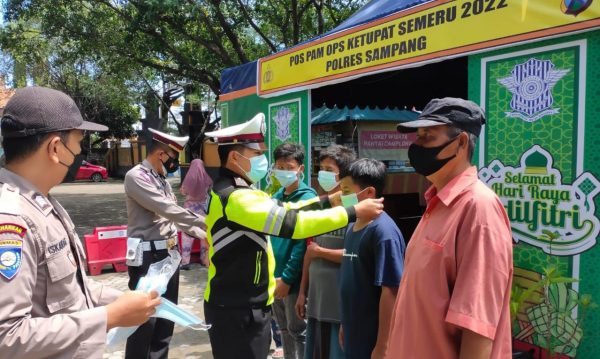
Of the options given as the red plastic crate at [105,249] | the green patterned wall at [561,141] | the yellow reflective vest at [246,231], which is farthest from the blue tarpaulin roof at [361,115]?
the yellow reflective vest at [246,231]

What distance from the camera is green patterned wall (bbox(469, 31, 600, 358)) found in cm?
273

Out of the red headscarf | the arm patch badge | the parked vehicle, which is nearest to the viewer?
the arm patch badge

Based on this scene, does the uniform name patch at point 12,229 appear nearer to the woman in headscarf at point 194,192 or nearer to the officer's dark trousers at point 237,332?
the officer's dark trousers at point 237,332

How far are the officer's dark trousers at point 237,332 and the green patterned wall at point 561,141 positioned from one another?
5.69 feet

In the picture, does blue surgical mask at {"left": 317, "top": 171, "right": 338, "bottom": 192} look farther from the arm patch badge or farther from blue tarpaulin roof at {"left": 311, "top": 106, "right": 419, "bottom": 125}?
blue tarpaulin roof at {"left": 311, "top": 106, "right": 419, "bottom": 125}

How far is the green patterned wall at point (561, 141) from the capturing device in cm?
273

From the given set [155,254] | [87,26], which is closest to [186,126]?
[87,26]

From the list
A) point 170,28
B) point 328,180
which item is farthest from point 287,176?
point 170,28

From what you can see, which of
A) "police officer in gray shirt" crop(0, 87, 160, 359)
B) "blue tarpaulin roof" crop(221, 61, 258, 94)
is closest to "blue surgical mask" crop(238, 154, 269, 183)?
"police officer in gray shirt" crop(0, 87, 160, 359)

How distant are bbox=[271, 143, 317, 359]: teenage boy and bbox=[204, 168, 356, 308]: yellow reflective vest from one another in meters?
0.79

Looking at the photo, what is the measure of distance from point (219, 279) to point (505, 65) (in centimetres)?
239

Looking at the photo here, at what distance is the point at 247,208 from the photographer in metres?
2.34

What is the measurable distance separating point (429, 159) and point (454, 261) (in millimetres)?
412

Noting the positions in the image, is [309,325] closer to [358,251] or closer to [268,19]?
[358,251]
